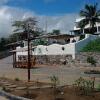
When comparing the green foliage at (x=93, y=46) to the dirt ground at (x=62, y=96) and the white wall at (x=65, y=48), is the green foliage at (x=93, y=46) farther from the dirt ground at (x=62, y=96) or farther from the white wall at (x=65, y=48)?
the dirt ground at (x=62, y=96)

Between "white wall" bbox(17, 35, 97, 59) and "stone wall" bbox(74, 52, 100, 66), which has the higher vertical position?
"white wall" bbox(17, 35, 97, 59)

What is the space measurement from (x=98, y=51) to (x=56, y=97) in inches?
1174

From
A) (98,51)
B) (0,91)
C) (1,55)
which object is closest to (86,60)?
(98,51)

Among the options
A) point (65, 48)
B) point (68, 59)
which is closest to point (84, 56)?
point (68, 59)

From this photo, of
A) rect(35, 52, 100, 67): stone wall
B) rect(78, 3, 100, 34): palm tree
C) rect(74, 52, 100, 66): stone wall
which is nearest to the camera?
rect(74, 52, 100, 66): stone wall

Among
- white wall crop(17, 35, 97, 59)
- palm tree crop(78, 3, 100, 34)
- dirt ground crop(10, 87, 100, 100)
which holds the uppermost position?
palm tree crop(78, 3, 100, 34)

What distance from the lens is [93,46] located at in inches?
1774

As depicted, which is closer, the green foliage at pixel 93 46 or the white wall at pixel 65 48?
the green foliage at pixel 93 46

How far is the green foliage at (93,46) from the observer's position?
44156mm

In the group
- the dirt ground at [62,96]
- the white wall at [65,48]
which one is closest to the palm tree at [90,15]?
the white wall at [65,48]

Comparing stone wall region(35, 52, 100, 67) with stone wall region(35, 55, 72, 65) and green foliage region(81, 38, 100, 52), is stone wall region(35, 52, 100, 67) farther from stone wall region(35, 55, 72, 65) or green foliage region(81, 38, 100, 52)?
green foliage region(81, 38, 100, 52)

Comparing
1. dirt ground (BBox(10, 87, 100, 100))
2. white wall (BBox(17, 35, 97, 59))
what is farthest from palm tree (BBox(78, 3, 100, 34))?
dirt ground (BBox(10, 87, 100, 100))

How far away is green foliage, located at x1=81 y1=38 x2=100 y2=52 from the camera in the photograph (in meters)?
44.2

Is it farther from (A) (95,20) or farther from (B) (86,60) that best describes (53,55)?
(A) (95,20)
